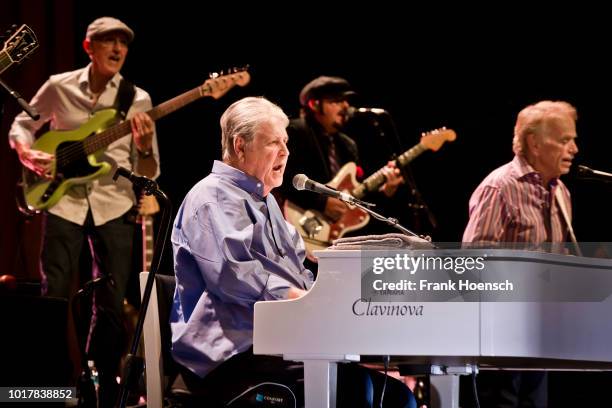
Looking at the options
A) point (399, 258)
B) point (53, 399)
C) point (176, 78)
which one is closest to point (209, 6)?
point (176, 78)

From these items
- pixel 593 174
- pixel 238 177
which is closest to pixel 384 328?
pixel 238 177

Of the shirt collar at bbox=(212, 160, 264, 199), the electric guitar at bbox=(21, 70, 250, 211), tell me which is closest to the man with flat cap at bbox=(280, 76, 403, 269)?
the electric guitar at bbox=(21, 70, 250, 211)

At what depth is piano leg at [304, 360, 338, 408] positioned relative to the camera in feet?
9.12

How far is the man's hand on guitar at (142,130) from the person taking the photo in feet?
17.5

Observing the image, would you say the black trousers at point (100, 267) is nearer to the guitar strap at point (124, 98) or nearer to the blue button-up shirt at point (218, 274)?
the guitar strap at point (124, 98)

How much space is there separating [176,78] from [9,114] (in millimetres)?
1353

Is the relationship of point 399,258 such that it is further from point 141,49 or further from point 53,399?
point 141,49

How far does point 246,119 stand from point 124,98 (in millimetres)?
2230

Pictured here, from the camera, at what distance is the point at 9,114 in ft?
20.6

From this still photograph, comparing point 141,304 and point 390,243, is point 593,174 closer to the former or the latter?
point 390,243

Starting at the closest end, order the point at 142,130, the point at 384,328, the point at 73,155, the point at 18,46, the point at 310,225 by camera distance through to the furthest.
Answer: the point at 384,328 < the point at 18,46 < the point at 73,155 < the point at 142,130 < the point at 310,225

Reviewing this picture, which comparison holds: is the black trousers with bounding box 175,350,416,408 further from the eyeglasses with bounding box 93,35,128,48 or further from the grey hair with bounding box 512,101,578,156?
the eyeglasses with bounding box 93,35,128,48

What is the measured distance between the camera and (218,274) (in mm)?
3061

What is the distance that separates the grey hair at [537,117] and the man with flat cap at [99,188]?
7.54ft
